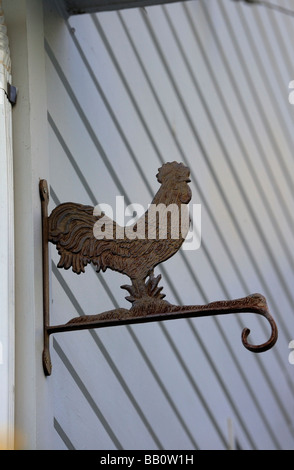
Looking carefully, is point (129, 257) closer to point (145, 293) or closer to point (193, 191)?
point (145, 293)

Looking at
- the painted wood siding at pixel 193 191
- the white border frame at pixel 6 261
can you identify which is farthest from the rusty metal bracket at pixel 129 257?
the painted wood siding at pixel 193 191

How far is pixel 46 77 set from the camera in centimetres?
264

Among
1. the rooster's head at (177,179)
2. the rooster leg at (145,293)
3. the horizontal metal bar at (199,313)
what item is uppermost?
the rooster's head at (177,179)

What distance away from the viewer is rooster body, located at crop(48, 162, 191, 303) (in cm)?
212

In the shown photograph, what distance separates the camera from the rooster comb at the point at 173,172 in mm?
2145

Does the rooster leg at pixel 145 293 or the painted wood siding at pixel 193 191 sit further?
the painted wood siding at pixel 193 191

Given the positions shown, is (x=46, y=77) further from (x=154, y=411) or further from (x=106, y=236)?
(x=154, y=411)

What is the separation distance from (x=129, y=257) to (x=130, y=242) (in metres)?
0.03

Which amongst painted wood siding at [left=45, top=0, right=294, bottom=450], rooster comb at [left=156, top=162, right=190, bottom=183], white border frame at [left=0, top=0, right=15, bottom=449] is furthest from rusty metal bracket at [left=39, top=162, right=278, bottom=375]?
painted wood siding at [left=45, top=0, right=294, bottom=450]

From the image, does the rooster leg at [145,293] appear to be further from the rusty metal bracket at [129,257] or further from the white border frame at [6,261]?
the white border frame at [6,261]

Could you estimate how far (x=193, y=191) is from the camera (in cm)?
361

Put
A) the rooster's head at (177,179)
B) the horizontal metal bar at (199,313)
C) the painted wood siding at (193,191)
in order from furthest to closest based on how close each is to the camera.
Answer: the painted wood siding at (193,191), the rooster's head at (177,179), the horizontal metal bar at (199,313)

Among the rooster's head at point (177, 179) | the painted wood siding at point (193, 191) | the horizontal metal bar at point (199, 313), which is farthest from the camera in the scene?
the painted wood siding at point (193, 191)

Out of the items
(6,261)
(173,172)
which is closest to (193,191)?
(173,172)
